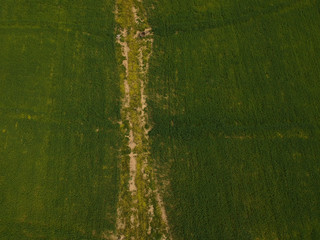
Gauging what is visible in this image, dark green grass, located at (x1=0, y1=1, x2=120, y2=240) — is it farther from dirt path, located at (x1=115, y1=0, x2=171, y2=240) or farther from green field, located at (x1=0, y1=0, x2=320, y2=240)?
dirt path, located at (x1=115, y1=0, x2=171, y2=240)

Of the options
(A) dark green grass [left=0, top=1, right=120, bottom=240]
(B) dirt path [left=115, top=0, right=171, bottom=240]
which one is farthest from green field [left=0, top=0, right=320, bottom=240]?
(B) dirt path [left=115, top=0, right=171, bottom=240]

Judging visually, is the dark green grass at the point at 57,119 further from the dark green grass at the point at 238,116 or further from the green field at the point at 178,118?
the dark green grass at the point at 238,116

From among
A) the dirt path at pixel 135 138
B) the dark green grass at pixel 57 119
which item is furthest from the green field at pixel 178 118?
the dirt path at pixel 135 138

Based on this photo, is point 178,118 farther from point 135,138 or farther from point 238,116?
point 238,116

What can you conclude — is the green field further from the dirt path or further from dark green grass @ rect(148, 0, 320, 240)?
the dirt path

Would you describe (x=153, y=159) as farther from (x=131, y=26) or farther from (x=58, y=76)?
(x=131, y=26)

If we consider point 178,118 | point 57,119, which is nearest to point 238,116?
point 178,118
